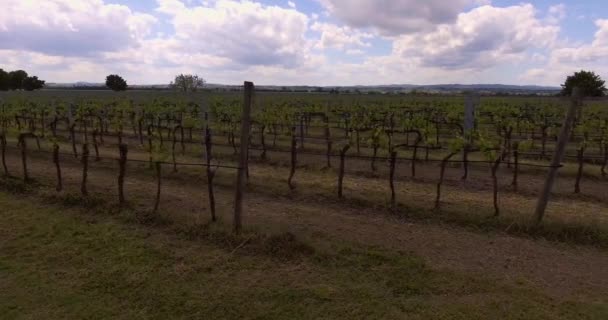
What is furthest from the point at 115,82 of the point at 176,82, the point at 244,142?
the point at 244,142

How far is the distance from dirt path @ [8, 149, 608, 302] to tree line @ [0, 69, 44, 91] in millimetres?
69808

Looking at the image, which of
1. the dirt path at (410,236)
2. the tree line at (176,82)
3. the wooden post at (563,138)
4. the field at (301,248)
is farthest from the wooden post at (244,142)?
the tree line at (176,82)

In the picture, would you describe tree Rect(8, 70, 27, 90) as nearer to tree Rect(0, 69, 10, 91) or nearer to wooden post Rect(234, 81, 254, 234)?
tree Rect(0, 69, 10, 91)

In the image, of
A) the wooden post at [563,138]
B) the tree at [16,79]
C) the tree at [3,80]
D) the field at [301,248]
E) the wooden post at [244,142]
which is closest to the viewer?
the field at [301,248]

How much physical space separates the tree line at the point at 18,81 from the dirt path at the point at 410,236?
69.8 m

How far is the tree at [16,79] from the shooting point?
2687 inches

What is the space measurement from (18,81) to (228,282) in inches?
3134

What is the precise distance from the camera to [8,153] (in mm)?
13875

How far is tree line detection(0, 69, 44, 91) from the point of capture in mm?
66162

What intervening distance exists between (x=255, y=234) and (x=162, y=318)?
7.03 ft

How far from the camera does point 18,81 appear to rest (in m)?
69.6

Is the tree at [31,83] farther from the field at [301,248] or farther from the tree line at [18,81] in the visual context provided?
the field at [301,248]

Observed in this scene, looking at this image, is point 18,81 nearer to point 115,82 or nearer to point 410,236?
point 115,82

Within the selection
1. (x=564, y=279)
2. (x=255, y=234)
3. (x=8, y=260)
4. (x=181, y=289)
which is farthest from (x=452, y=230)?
(x=8, y=260)
